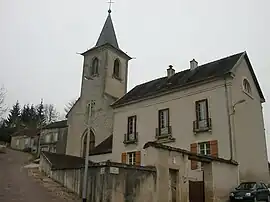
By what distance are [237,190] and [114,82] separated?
73.6ft

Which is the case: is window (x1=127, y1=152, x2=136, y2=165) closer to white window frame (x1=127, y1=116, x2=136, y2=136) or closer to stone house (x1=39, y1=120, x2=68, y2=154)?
white window frame (x1=127, y1=116, x2=136, y2=136)

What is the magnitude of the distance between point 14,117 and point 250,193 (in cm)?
7117

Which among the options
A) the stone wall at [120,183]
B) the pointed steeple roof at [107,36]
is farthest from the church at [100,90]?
the stone wall at [120,183]

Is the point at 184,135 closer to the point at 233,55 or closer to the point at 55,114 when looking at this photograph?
the point at 233,55

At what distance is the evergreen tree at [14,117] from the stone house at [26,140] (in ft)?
36.7

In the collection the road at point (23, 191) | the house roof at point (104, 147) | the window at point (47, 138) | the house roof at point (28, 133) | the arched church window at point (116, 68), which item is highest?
the arched church window at point (116, 68)

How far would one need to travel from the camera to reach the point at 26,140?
2409 inches

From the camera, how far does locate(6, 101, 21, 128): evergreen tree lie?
7532 centimetres

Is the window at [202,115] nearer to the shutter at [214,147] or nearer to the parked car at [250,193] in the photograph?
the shutter at [214,147]

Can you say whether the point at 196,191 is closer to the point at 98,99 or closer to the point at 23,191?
the point at 23,191

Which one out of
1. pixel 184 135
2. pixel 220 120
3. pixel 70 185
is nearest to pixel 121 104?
pixel 184 135

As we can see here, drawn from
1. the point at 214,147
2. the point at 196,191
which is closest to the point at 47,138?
the point at 214,147

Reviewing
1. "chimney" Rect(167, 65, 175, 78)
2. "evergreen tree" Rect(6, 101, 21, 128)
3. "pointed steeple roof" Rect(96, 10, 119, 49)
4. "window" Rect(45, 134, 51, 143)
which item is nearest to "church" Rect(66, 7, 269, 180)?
"chimney" Rect(167, 65, 175, 78)

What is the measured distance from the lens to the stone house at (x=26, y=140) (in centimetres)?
5934
